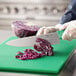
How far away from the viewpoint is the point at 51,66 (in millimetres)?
1022

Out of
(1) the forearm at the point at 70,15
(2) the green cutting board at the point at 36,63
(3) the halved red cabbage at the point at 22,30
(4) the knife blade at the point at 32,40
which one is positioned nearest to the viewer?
(2) the green cutting board at the point at 36,63

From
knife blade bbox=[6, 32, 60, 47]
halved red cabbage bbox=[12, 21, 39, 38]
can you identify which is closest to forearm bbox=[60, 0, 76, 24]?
halved red cabbage bbox=[12, 21, 39, 38]

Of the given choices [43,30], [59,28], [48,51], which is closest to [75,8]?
[59,28]

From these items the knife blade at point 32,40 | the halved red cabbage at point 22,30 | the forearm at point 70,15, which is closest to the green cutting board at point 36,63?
the knife blade at point 32,40

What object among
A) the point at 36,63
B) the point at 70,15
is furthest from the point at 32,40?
the point at 70,15

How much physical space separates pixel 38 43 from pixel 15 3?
78.3 inches

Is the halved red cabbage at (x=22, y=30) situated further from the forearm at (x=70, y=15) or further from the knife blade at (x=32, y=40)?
the forearm at (x=70, y=15)

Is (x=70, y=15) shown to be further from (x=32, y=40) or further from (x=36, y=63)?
(x=36, y=63)

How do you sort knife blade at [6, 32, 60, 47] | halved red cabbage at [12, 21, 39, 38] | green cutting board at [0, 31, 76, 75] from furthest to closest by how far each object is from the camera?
halved red cabbage at [12, 21, 39, 38], knife blade at [6, 32, 60, 47], green cutting board at [0, 31, 76, 75]

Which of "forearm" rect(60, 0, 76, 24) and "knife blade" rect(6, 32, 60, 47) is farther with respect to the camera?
"forearm" rect(60, 0, 76, 24)

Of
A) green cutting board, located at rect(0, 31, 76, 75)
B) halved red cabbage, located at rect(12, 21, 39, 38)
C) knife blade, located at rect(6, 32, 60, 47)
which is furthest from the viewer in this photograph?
halved red cabbage, located at rect(12, 21, 39, 38)

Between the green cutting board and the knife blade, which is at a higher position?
the knife blade

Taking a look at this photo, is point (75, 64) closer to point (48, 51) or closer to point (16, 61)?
point (48, 51)

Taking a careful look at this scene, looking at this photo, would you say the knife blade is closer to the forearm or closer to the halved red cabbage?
the halved red cabbage
